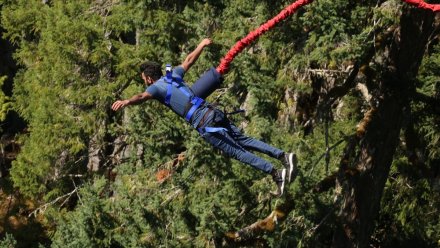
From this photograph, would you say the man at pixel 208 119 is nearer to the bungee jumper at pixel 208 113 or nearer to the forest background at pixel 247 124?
the bungee jumper at pixel 208 113

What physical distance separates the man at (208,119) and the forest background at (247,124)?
2.00m

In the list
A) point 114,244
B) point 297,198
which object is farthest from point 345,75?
point 114,244

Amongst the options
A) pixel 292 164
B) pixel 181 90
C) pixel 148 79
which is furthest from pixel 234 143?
pixel 148 79

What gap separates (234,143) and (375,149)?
10.5 feet

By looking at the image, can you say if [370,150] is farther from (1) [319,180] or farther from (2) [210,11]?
(2) [210,11]

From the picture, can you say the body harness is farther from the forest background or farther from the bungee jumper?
the forest background

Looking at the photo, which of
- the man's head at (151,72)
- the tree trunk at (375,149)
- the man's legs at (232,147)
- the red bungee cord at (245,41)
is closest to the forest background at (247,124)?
the tree trunk at (375,149)

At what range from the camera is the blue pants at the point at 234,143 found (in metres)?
7.59

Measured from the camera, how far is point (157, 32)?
12.7m

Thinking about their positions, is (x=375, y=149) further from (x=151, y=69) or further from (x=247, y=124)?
(x=151, y=69)

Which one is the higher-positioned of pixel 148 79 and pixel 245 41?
pixel 245 41

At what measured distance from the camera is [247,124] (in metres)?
11.6

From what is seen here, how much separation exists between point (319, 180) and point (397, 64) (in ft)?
6.34

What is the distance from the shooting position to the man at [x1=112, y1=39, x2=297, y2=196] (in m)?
7.55
